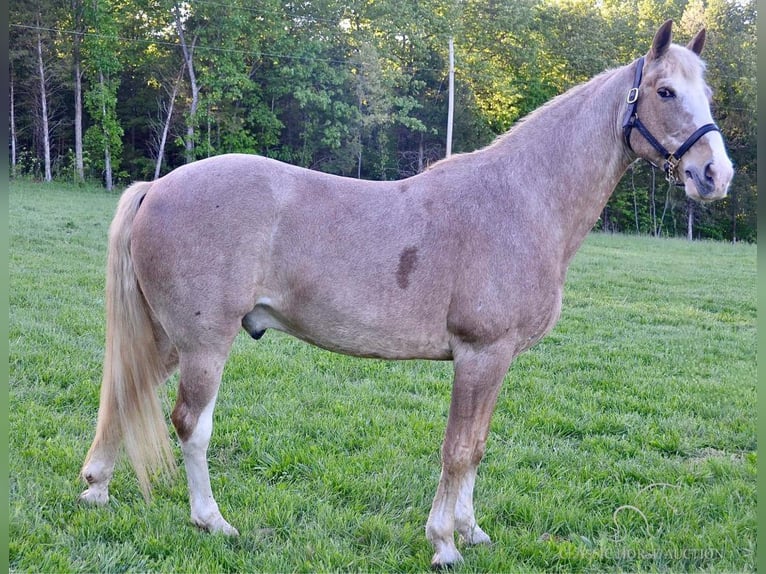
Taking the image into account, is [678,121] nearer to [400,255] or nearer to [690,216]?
[400,255]

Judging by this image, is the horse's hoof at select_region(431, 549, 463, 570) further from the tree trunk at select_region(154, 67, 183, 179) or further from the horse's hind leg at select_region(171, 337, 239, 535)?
the tree trunk at select_region(154, 67, 183, 179)

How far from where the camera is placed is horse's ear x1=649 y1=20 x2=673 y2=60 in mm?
2646

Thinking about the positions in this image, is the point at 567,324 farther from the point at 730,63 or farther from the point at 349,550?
the point at 730,63

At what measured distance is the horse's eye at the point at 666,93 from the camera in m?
2.71

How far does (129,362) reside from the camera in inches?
119

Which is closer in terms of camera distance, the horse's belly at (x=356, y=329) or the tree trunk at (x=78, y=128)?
the horse's belly at (x=356, y=329)

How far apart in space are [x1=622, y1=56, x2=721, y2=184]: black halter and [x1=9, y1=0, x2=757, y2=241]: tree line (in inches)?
919

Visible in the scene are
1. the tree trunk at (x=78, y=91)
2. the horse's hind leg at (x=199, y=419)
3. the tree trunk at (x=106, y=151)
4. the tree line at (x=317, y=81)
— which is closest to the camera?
the horse's hind leg at (x=199, y=419)

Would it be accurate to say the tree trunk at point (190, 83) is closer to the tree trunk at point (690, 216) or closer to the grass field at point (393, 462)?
the grass field at point (393, 462)

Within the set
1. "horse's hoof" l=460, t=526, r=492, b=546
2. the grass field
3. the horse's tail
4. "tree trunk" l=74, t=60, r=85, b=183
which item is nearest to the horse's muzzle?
the grass field

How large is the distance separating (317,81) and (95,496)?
27896 millimetres

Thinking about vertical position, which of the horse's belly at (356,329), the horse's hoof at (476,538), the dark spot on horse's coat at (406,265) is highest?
the dark spot on horse's coat at (406,265)

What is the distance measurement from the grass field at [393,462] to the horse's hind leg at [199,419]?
10 centimetres

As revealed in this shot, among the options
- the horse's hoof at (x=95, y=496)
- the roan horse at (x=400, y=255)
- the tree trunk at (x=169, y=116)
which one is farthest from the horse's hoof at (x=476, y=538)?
the tree trunk at (x=169, y=116)
